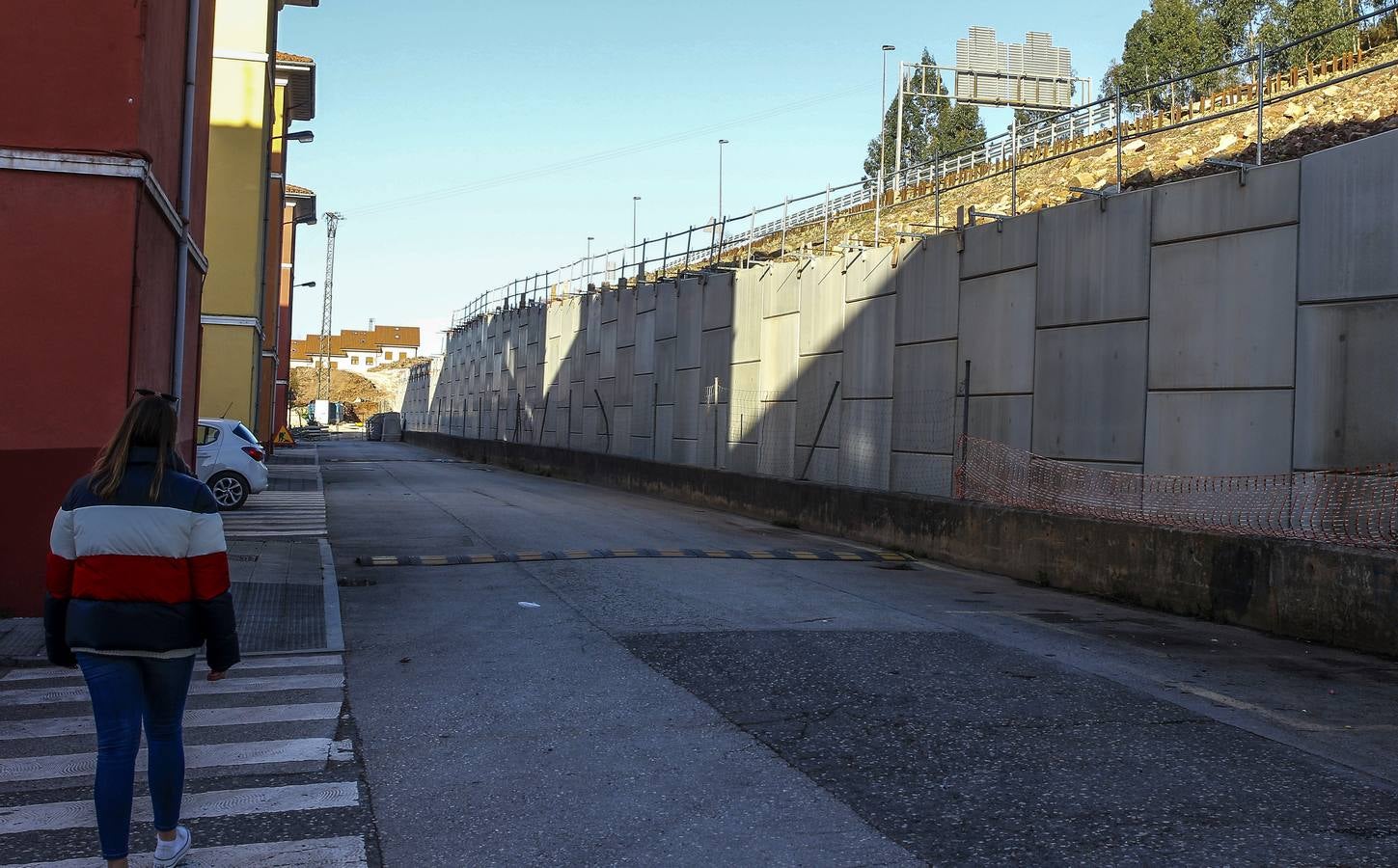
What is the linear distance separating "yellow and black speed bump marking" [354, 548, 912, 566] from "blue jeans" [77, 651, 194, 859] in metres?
9.89

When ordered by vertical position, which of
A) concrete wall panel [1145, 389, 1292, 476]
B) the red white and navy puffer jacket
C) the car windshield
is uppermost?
concrete wall panel [1145, 389, 1292, 476]

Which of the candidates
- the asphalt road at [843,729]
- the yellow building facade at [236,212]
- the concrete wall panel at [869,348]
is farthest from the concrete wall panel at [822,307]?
the yellow building facade at [236,212]

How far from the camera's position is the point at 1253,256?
12.8 metres

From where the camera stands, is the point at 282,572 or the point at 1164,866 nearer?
the point at 1164,866

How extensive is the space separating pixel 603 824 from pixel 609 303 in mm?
33154

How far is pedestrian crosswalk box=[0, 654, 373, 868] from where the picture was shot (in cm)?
486

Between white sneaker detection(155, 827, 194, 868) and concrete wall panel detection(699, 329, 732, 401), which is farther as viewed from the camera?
concrete wall panel detection(699, 329, 732, 401)

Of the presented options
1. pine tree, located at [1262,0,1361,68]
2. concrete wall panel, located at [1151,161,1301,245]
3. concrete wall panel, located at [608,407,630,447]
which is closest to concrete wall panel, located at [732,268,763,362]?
concrete wall panel, located at [608,407,630,447]

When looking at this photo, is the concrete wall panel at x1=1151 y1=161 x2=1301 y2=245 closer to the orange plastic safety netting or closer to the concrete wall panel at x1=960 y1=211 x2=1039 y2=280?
the concrete wall panel at x1=960 y1=211 x2=1039 y2=280

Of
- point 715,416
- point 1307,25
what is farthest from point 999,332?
point 1307,25

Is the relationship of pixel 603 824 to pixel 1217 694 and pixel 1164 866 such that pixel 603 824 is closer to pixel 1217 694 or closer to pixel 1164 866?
pixel 1164 866

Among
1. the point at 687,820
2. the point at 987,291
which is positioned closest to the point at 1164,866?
the point at 687,820

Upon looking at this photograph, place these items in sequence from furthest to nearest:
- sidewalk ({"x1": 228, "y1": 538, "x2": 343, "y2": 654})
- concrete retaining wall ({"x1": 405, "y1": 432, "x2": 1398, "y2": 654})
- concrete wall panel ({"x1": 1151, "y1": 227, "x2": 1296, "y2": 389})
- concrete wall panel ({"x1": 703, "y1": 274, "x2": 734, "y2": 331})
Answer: concrete wall panel ({"x1": 703, "y1": 274, "x2": 734, "y2": 331})
concrete wall panel ({"x1": 1151, "y1": 227, "x2": 1296, "y2": 389})
concrete retaining wall ({"x1": 405, "y1": 432, "x2": 1398, "y2": 654})
sidewalk ({"x1": 228, "y1": 538, "x2": 343, "y2": 654})

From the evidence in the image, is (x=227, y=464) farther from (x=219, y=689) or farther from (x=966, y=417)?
(x=219, y=689)
